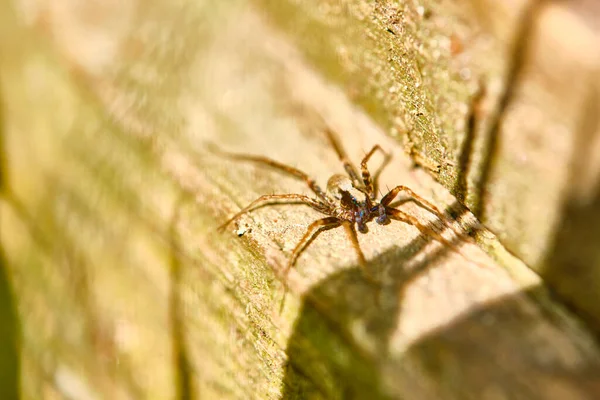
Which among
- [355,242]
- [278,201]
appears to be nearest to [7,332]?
[278,201]

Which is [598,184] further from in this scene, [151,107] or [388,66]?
[151,107]

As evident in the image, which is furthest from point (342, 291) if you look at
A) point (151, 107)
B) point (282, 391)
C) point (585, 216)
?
point (151, 107)

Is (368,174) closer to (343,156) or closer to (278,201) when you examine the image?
(343,156)

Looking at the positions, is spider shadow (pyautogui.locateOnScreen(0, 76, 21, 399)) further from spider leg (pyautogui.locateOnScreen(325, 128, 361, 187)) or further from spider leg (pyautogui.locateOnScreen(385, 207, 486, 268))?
spider leg (pyautogui.locateOnScreen(385, 207, 486, 268))

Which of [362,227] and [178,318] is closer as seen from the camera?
[362,227]

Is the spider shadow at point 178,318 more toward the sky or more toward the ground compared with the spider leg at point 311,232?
more toward the sky

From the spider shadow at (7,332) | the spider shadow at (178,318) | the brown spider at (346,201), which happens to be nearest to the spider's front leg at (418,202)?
the brown spider at (346,201)

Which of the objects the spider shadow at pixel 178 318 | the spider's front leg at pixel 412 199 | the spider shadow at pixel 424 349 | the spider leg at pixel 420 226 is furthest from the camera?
the spider shadow at pixel 178 318

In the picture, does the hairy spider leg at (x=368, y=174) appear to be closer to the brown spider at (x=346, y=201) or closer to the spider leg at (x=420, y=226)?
the brown spider at (x=346, y=201)
